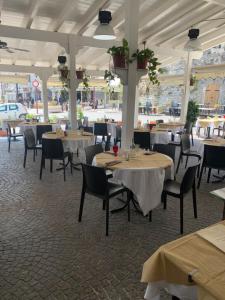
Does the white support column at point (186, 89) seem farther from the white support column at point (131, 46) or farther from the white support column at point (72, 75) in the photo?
the white support column at point (131, 46)

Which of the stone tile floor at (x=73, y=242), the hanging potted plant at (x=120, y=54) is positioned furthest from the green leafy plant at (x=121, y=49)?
the stone tile floor at (x=73, y=242)

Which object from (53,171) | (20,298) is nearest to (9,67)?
(53,171)

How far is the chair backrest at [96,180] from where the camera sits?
8.94 ft

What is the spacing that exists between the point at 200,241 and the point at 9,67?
9.39m

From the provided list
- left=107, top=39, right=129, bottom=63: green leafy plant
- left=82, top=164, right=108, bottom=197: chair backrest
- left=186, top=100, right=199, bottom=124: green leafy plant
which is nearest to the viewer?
left=82, top=164, right=108, bottom=197: chair backrest

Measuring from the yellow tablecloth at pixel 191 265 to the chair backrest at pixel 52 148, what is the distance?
3.54 metres

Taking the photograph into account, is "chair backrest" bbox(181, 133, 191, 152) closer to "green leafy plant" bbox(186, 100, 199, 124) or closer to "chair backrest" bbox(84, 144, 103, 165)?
"chair backrest" bbox(84, 144, 103, 165)

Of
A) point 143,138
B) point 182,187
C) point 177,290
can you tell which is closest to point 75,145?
point 143,138

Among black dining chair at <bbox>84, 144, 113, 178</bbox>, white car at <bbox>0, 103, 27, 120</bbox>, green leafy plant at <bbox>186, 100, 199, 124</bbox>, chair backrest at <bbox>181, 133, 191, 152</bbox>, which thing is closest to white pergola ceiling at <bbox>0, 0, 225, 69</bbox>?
green leafy plant at <bbox>186, 100, 199, 124</bbox>

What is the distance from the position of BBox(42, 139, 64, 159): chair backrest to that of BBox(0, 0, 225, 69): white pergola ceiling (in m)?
2.76

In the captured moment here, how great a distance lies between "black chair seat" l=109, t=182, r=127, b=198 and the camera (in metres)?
2.87

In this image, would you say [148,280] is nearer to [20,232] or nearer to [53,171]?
[20,232]

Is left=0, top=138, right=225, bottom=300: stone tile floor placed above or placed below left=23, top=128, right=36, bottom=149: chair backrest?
below

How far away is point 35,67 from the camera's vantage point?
30.2ft
